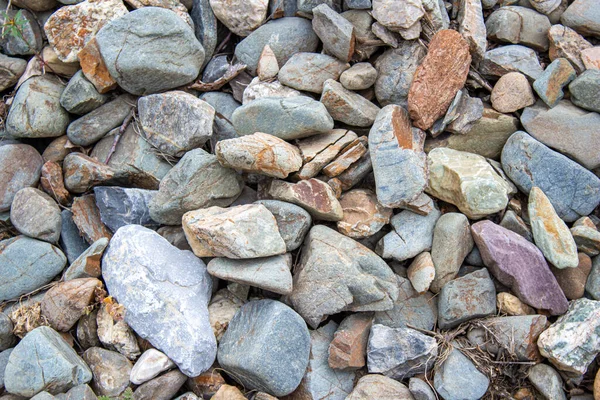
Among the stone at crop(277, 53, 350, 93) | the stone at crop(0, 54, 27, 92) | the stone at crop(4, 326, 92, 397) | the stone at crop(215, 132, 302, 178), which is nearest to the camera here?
the stone at crop(4, 326, 92, 397)

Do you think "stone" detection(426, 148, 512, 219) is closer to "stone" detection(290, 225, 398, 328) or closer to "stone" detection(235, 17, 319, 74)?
"stone" detection(290, 225, 398, 328)

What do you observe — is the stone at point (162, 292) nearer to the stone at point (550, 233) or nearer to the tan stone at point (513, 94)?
the stone at point (550, 233)

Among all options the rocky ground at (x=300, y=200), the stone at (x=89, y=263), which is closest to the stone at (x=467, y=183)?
the rocky ground at (x=300, y=200)

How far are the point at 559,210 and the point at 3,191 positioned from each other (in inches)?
147

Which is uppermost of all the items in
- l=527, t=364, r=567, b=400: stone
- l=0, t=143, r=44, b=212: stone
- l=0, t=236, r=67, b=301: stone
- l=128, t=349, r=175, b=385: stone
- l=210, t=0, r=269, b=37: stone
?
l=210, t=0, r=269, b=37: stone

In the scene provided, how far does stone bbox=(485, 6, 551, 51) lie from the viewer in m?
3.74

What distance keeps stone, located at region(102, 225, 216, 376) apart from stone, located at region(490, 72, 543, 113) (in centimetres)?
230

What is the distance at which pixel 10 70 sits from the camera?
12.6ft

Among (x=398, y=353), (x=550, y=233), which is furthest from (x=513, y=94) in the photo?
A: (x=398, y=353)

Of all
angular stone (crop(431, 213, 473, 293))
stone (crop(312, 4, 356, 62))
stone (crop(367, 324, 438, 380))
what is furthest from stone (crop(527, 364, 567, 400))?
stone (crop(312, 4, 356, 62))

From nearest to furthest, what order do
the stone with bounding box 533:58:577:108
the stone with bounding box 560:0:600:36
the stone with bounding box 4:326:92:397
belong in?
the stone with bounding box 4:326:92:397 → the stone with bounding box 533:58:577:108 → the stone with bounding box 560:0:600:36

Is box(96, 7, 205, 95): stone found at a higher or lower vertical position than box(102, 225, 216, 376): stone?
higher

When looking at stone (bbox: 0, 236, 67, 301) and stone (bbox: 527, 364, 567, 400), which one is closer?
stone (bbox: 527, 364, 567, 400)

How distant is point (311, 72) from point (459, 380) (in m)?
2.21
